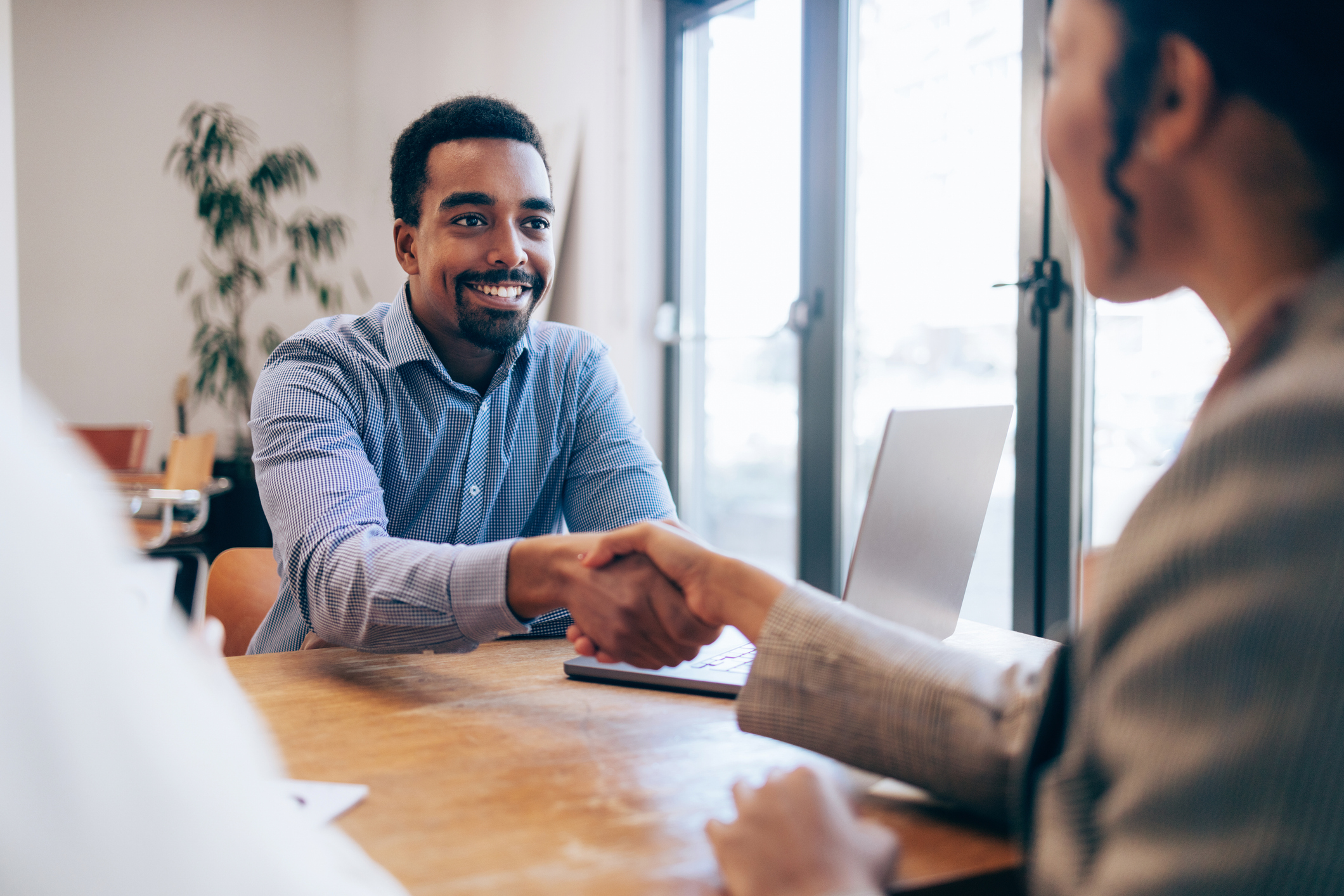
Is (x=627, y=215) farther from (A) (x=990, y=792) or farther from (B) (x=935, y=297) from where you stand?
(A) (x=990, y=792)

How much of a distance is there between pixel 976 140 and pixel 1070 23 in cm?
222

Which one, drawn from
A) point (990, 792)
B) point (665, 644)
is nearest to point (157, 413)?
point (665, 644)

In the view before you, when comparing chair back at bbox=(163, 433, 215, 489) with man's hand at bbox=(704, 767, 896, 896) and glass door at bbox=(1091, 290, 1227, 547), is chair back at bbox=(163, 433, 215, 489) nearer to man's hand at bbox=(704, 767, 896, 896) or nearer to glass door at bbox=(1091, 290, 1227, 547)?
glass door at bbox=(1091, 290, 1227, 547)

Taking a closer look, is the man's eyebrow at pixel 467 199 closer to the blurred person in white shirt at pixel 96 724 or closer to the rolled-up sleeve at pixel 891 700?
the rolled-up sleeve at pixel 891 700

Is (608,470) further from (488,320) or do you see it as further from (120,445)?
(120,445)

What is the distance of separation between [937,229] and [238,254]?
3.96 metres

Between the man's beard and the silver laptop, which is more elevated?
the man's beard

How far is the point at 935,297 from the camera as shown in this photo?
286cm

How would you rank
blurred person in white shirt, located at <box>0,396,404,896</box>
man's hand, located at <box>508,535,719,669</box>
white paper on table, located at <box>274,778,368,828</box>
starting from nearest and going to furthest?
blurred person in white shirt, located at <box>0,396,404,896</box>, white paper on table, located at <box>274,778,368,828</box>, man's hand, located at <box>508,535,719,669</box>

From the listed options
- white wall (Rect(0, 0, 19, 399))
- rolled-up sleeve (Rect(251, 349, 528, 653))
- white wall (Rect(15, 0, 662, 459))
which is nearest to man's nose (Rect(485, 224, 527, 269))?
rolled-up sleeve (Rect(251, 349, 528, 653))

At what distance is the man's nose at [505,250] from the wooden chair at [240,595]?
62cm

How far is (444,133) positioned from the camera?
175 centimetres

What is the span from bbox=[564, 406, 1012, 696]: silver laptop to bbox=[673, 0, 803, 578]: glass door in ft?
6.73

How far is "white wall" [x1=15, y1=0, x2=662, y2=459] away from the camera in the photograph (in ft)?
17.2
